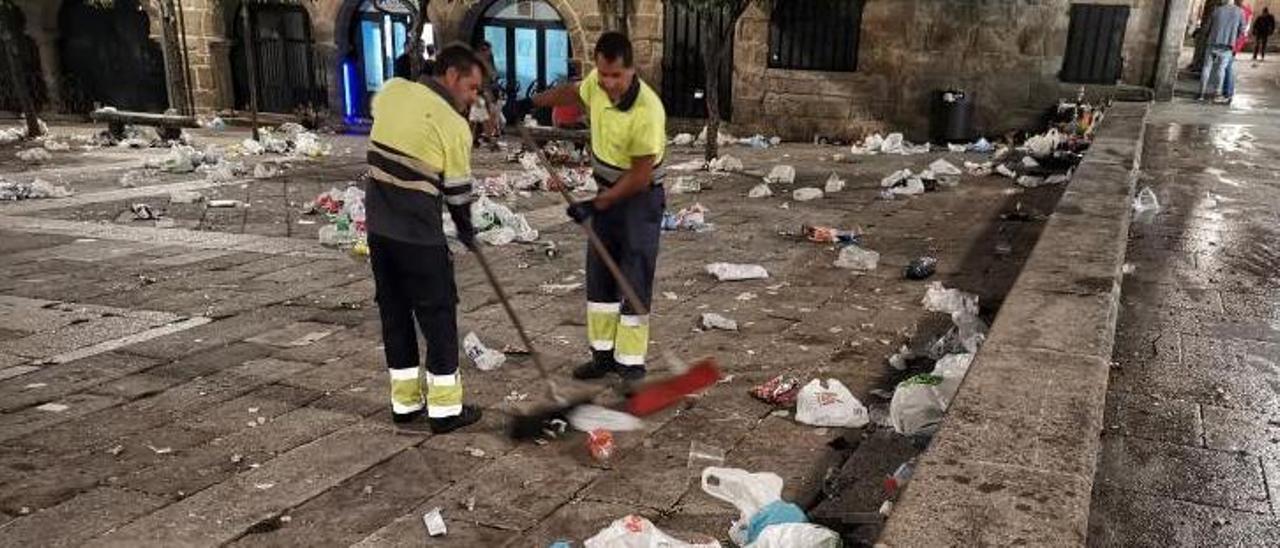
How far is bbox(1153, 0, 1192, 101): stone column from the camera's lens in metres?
13.4

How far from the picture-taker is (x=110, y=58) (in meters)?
20.0

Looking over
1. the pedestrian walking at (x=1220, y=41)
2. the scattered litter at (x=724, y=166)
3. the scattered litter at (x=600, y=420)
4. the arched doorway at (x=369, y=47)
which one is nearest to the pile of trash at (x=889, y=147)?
the scattered litter at (x=724, y=166)

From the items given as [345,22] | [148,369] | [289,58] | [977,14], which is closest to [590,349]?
[148,369]

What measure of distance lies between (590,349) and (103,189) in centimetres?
833

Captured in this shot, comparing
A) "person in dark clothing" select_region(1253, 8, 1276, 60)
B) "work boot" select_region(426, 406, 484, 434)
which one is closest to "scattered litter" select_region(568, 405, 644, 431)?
"work boot" select_region(426, 406, 484, 434)

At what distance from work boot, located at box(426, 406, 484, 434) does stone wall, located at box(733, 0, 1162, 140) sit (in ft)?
41.1

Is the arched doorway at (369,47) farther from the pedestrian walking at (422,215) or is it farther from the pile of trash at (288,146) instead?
the pedestrian walking at (422,215)

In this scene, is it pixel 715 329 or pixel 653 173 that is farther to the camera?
pixel 715 329

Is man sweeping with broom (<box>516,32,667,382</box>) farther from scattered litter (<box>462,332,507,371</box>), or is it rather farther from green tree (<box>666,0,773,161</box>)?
green tree (<box>666,0,773,161</box>)

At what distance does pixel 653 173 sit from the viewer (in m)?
4.38

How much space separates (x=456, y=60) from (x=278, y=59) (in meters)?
17.1

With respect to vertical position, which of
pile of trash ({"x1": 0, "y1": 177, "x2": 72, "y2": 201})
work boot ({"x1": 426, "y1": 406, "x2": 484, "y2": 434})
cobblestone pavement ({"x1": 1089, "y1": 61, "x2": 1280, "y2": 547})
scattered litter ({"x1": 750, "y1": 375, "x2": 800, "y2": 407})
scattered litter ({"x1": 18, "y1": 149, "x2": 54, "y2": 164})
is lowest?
scattered litter ({"x1": 18, "y1": 149, "x2": 54, "y2": 164})

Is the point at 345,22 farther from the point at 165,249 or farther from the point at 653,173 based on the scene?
the point at 653,173

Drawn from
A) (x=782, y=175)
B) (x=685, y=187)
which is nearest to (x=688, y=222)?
(x=685, y=187)
